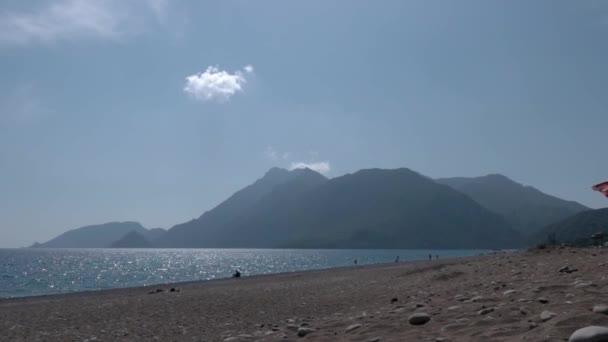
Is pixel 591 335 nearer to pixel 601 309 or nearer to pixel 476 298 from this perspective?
pixel 601 309

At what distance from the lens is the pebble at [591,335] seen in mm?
6512

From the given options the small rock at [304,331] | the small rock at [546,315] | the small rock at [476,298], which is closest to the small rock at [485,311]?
the small rock at [546,315]

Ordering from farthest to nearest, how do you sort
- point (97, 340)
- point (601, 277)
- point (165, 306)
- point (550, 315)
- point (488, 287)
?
point (165, 306), point (97, 340), point (488, 287), point (601, 277), point (550, 315)

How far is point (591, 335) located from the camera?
6.55 meters

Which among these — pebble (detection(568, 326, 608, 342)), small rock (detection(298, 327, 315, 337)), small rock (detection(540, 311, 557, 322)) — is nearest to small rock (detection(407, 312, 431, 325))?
small rock (detection(540, 311, 557, 322))

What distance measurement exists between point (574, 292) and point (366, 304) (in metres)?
6.93

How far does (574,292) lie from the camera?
1042 cm

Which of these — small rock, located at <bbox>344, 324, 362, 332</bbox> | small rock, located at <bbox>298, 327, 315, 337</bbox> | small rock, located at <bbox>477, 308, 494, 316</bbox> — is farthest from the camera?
small rock, located at <bbox>298, 327, 315, 337</bbox>

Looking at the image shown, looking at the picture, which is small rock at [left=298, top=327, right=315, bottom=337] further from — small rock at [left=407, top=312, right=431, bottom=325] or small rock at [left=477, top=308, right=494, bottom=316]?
small rock at [left=477, top=308, right=494, bottom=316]

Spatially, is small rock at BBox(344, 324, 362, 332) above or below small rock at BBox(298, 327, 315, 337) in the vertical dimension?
above

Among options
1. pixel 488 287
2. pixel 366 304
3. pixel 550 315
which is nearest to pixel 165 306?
pixel 366 304

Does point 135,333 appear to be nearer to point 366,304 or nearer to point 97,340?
point 97,340

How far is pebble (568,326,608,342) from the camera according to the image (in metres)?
6.51

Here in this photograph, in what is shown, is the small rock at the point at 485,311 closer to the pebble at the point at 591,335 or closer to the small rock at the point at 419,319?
the small rock at the point at 419,319
